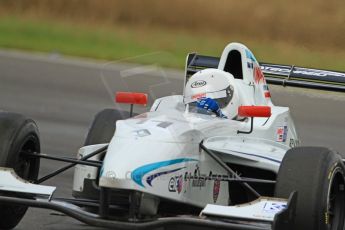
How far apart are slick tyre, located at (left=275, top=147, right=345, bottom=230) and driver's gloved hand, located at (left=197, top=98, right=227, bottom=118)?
1.13 m

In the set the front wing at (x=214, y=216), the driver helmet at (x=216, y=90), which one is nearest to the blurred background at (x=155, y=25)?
the driver helmet at (x=216, y=90)

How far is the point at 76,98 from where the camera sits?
13.9 m

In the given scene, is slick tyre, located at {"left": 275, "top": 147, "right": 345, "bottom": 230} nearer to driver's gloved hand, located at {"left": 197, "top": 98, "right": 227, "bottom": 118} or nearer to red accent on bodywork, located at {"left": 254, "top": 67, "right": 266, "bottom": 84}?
driver's gloved hand, located at {"left": 197, "top": 98, "right": 227, "bottom": 118}

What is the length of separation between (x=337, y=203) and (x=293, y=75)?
220 cm

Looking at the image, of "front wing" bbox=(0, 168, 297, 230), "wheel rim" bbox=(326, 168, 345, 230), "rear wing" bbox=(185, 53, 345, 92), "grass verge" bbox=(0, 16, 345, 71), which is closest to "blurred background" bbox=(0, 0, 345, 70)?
"grass verge" bbox=(0, 16, 345, 71)

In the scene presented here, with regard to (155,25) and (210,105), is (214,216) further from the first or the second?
(155,25)

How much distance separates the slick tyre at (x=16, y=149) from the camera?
6.83 meters

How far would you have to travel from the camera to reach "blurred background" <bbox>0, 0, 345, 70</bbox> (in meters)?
17.5

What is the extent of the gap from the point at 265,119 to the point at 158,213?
5.57 ft

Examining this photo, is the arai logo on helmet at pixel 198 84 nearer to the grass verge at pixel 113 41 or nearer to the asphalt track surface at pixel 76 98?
the asphalt track surface at pixel 76 98

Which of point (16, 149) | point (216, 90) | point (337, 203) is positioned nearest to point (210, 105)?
point (216, 90)

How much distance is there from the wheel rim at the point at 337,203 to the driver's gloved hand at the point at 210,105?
1.19 metres

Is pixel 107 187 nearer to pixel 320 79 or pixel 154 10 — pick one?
pixel 320 79

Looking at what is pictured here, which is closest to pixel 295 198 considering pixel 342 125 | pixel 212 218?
pixel 212 218
